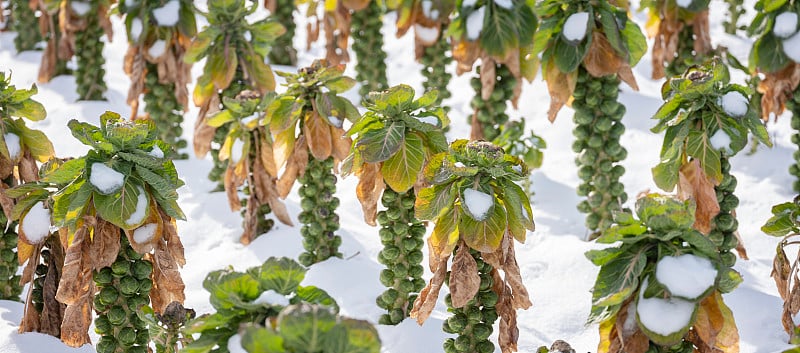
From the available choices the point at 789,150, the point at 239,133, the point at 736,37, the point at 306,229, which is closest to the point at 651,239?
the point at 306,229

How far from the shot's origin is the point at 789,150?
4.75 metres

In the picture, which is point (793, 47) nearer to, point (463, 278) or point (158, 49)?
point (463, 278)

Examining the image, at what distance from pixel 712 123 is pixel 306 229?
5.36 feet

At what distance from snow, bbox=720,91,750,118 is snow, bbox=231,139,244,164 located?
6.29ft

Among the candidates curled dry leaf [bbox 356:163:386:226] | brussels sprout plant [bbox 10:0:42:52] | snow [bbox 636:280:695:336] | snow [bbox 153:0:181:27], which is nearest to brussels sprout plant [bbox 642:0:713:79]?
curled dry leaf [bbox 356:163:386:226]

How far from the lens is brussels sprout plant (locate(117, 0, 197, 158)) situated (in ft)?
14.9

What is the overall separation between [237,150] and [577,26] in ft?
5.00

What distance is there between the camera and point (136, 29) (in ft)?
14.9

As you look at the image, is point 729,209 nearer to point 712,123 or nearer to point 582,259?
point 712,123

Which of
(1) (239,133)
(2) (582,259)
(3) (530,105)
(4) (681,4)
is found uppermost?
(4) (681,4)

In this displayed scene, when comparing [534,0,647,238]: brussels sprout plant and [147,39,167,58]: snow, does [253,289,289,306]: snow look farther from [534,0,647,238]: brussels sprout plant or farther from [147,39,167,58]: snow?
[147,39,167,58]: snow

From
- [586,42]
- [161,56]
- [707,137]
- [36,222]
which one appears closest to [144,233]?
[36,222]

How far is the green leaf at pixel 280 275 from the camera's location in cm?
189

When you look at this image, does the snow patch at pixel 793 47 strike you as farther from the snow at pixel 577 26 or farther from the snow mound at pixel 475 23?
the snow mound at pixel 475 23
